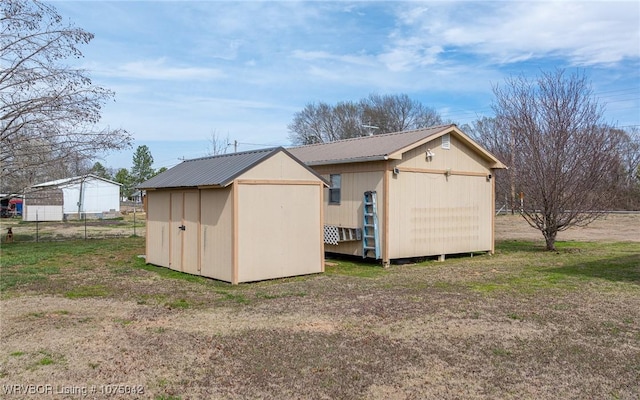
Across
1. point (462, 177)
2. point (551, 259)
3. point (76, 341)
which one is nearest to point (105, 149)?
point (462, 177)

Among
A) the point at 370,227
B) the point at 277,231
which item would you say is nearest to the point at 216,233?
the point at 277,231

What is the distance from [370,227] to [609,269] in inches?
201

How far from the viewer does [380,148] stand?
12.3 metres

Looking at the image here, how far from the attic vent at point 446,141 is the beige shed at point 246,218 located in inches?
156

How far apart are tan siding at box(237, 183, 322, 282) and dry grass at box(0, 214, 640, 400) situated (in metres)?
0.38

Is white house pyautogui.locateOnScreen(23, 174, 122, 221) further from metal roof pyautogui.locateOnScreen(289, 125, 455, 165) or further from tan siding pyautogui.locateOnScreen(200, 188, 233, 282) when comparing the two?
tan siding pyautogui.locateOnScreen(200, 188, 233, 282)

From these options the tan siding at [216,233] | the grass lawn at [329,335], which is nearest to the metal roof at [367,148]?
the grass lawn at [329,335]

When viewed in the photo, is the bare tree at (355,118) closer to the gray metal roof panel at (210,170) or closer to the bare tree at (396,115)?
the bare tree at (396,115)

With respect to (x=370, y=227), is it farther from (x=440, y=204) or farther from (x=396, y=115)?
(x=396, y=115)

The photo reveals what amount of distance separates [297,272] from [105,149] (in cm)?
940

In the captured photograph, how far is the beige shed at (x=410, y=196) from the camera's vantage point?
1175cm

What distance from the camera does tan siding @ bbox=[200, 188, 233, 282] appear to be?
917cm

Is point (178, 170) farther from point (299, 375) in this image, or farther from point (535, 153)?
point (535, 153)

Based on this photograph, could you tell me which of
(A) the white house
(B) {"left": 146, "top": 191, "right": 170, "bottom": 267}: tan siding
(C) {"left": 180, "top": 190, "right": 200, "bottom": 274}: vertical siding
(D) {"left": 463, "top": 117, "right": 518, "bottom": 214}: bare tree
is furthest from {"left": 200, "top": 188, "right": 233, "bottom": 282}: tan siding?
(A) the white house
